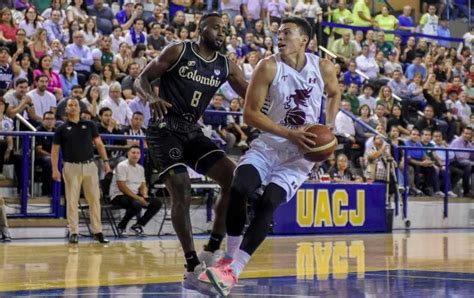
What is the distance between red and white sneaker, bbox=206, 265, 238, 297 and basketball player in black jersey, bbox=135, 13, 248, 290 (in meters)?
0.92

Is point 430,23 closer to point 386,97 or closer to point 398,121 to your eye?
point 386,97

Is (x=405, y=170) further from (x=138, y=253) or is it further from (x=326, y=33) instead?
(x=138, y=253)

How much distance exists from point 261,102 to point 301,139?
0.49m

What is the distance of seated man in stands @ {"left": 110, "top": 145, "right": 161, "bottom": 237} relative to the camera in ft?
52.6

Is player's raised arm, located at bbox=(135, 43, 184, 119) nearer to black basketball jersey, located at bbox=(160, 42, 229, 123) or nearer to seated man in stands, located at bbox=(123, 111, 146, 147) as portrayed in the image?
black basketball jersey, located at bbox=(160, 42, 229, 123)

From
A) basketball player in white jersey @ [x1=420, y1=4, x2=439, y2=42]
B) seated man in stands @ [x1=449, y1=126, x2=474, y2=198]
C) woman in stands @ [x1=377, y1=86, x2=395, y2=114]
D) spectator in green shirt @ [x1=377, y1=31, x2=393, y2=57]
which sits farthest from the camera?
basketball player in white jersey @ [x1=420, y1=4, x2=439, y2=42]

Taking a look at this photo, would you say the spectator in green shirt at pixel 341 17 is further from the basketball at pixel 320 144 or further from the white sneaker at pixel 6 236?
the basketball at pixel 320 144

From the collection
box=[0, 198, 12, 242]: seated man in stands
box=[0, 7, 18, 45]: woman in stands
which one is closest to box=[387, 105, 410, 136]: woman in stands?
box=[0, 7, 18, 45]: woman in stands

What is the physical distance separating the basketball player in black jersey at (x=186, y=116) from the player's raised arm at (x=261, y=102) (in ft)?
2.52

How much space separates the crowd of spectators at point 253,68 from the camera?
17.1m

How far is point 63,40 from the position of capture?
1909 centimetres

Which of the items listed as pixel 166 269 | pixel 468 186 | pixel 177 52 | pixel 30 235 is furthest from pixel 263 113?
pixel 468 186

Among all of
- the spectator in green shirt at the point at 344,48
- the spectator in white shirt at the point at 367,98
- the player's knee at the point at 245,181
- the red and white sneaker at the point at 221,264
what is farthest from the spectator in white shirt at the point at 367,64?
the red and white sneaker at the point at 221,264

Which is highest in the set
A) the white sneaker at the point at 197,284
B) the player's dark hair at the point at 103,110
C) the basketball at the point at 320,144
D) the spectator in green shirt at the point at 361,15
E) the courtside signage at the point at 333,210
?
the basketball at the point at 320,144
